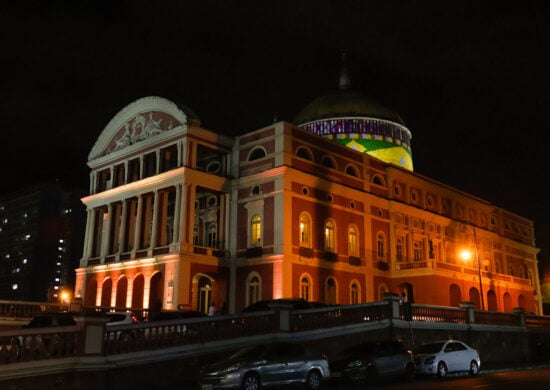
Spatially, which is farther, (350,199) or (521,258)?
(521,258)

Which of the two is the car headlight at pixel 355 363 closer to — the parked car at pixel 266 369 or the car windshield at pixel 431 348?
the parked car at pixel 266 369

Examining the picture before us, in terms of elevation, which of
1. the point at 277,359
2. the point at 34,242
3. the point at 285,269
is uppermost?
the point at 34,242

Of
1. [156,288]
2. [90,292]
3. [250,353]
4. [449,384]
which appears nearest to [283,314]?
[250,353]

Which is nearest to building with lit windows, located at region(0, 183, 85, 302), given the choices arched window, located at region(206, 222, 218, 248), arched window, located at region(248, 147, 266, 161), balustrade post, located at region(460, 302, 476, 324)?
arched window, located at region(206, 222, 218, 248)

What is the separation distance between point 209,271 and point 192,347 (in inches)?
Result: 825

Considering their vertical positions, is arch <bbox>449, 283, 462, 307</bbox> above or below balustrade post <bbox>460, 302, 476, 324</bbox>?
above

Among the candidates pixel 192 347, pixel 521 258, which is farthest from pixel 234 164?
pixel 521 258

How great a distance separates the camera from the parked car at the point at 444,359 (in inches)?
871

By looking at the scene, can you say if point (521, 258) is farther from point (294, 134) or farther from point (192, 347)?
point (192, 347)

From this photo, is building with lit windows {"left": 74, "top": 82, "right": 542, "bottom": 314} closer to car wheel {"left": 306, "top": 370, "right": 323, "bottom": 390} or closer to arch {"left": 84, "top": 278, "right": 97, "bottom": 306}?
arch {"left": 84, "top": 278, "right": 97, "bottom": 306}

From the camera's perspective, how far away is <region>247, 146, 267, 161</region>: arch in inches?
1655

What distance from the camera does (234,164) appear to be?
43.6 m

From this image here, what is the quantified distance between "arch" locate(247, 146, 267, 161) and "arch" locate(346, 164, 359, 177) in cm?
758

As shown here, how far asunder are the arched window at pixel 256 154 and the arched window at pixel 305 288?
912 cm
